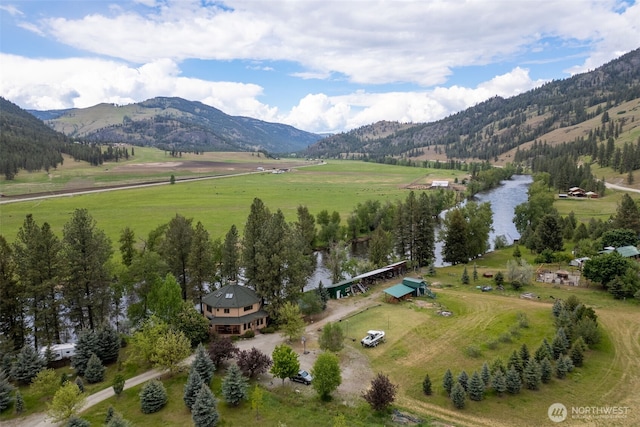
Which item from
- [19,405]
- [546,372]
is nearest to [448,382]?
[546,372]

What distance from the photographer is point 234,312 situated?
48625mm

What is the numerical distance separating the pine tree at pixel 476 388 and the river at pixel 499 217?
132ft

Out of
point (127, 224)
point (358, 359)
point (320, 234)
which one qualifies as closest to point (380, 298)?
point (358, 359)

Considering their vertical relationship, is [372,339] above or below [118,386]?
below

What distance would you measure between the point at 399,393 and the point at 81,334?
3128 cm

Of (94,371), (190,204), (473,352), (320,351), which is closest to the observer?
(94,371)

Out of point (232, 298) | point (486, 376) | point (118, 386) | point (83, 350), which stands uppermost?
point (232, 298)

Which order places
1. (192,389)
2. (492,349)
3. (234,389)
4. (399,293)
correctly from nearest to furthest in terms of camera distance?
(192,389)
(234,389)
(492,349)
(399,293)

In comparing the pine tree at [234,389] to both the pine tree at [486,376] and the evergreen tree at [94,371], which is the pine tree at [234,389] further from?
the pine tree at [486,376]

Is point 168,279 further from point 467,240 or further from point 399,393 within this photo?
point 467,240

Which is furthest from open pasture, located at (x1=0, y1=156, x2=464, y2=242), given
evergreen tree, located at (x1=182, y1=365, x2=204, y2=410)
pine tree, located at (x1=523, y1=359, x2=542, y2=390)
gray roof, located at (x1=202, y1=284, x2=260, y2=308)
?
pine tree, located at (x1=523, y1=359, x2=542, y2=390)

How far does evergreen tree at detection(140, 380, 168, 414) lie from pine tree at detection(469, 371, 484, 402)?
2552 cm

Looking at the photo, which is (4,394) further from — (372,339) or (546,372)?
(546,372)

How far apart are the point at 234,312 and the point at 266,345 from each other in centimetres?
628
